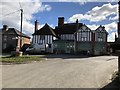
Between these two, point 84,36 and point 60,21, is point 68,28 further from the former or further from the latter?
point 84,36

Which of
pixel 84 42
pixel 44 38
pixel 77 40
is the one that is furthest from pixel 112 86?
pixel 44 38

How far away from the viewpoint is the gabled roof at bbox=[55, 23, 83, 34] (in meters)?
50.1

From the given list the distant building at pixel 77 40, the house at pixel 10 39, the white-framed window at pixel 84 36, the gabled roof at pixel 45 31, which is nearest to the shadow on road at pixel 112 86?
the distant building at pixel 77 40

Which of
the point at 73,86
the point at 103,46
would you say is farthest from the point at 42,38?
the point at 73,86

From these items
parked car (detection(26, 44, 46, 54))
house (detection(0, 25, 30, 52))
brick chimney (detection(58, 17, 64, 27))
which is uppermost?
brick chimney (detection(58, 17, 64, 27))

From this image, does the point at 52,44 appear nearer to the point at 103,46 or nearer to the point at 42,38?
the point at 42,38

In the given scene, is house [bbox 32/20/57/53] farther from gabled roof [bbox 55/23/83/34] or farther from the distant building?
gabled roof [bbox 55/23/83/34]

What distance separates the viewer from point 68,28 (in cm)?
5125

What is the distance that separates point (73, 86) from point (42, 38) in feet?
129

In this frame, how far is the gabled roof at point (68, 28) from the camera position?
164 ft

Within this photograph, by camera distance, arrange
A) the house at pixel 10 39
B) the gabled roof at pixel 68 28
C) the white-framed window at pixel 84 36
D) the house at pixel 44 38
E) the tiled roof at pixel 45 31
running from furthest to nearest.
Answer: the house at pixel 10 39 → the gabled roof at pixel 68 28 → the tiled roof at pixel 45 31 → the white-framed window at pixel 84 36 → the house at pixel 44 38

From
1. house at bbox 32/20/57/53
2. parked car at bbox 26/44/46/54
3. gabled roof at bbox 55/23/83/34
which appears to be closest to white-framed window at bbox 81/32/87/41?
gabled roof at bbox 55/23/83/34

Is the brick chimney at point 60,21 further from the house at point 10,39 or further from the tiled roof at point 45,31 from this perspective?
the house at point 10,39

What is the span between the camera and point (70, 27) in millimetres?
51438
